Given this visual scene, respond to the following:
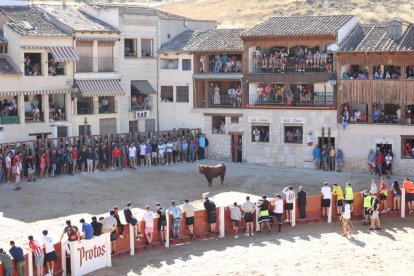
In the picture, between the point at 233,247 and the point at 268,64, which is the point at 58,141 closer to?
A: the point at 268,64

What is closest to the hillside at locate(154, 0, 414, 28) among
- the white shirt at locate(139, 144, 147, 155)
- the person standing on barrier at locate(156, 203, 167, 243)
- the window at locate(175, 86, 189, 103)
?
the window at locate(175, 86, 189, 103)

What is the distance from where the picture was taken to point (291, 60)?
48.2m

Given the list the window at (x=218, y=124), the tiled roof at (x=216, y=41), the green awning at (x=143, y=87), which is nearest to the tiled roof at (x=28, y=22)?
the green awning at (x=143, y=87)

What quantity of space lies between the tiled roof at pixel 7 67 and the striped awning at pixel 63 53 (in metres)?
2.42

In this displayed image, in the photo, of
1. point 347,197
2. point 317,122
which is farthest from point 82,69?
point 347,197

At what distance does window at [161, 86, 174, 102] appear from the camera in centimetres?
5316

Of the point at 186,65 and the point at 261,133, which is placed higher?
the point at 186,65

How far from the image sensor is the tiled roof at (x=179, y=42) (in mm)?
52416

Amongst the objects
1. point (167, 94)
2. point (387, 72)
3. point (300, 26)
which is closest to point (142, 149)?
point (167, 94)

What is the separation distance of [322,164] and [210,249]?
17.5 m

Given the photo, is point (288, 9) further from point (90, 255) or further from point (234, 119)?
point (90, 255)

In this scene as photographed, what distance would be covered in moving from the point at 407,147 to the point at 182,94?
50.1ft

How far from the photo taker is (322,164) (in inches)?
1837

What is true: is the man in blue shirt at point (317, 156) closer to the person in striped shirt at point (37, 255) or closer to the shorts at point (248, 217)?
the shorts at point (248, 217)
